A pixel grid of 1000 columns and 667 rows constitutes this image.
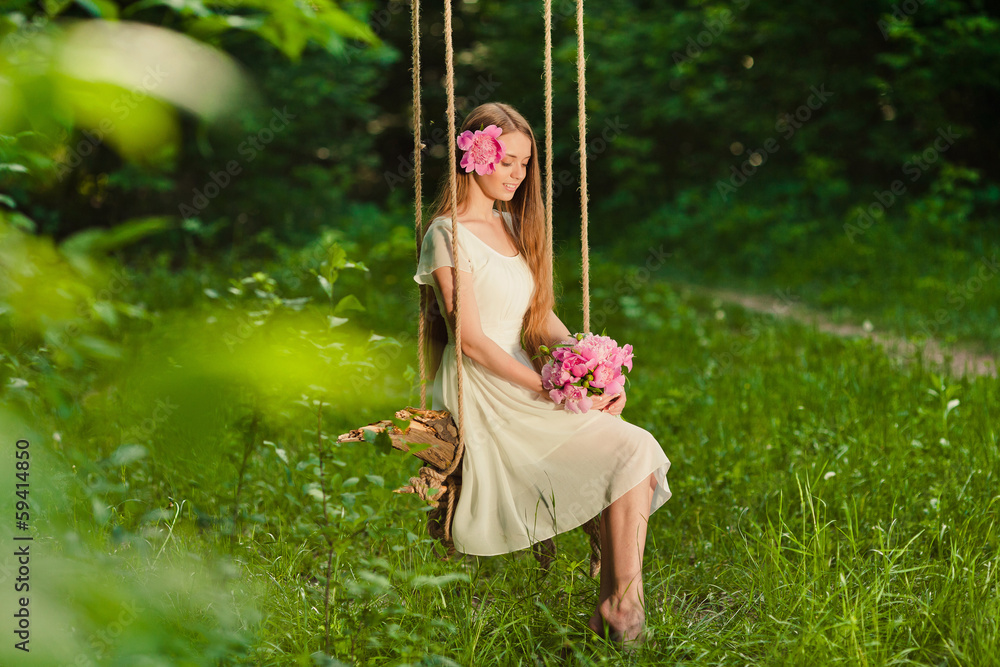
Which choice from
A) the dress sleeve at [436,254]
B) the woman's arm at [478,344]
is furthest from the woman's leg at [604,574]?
the dress sleeve at [436,254]

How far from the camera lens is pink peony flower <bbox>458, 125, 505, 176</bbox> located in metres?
2.45

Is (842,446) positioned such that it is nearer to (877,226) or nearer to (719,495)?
(719,495)

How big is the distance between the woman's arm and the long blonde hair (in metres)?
0.17

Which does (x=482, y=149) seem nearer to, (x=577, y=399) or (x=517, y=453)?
(x=577, y=399)

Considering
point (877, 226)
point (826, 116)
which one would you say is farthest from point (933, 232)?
point (826, 116)

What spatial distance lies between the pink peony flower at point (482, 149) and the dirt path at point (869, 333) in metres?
3.56

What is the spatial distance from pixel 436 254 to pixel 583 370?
0.56 metres

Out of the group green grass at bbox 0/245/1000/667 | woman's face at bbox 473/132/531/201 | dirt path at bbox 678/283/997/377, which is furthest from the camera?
dirt path at bbox 678/283/997/377

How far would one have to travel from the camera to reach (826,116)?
11.1m

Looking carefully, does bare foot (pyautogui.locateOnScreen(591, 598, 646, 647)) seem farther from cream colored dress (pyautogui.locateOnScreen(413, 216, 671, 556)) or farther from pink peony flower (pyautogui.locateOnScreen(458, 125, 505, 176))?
pink peony flower (pyautogui.locateOnScreen(458, 125, 505, 176))

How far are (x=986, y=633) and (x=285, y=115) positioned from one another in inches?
403

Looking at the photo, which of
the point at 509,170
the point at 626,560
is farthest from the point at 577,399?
the point at 509,170

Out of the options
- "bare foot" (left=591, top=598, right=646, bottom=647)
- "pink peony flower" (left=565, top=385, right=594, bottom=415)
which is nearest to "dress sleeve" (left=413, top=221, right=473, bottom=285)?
"pink peony flower" (left=565, top=385, right=594, bottom=415)

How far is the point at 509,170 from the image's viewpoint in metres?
2.54
